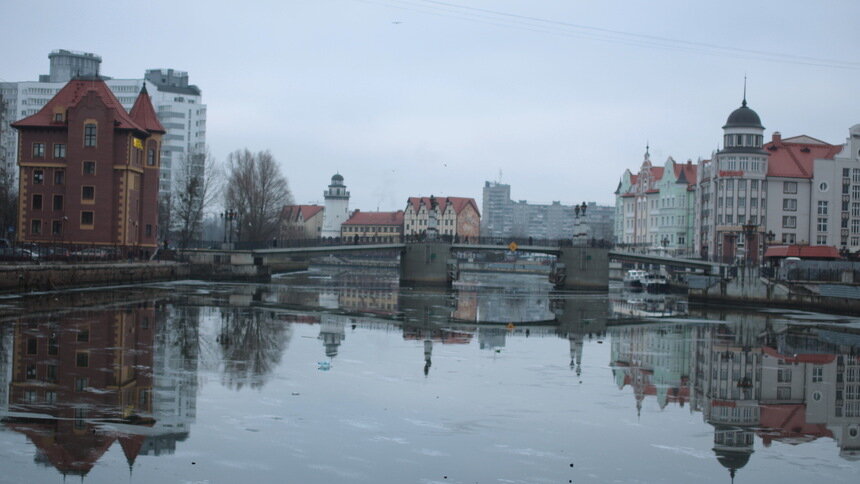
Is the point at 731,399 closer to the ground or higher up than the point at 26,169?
closer to the ground

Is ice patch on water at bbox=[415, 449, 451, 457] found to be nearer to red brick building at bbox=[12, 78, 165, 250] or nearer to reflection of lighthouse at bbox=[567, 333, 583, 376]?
reflection of lighthouse at bbox=[567, 333, 583, 376]

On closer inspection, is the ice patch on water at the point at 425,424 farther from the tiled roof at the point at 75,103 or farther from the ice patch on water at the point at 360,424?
the tiled roof at the point at 75,103

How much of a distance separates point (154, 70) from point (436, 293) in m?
110

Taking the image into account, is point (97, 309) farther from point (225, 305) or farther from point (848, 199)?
point (848, 199)

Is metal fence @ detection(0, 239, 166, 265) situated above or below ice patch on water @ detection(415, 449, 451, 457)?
above

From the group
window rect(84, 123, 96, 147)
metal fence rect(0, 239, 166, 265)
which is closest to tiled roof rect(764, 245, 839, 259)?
metal fence rect(0, 239, 166, 265)

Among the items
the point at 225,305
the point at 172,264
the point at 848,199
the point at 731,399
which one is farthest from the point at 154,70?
the point at 731,399

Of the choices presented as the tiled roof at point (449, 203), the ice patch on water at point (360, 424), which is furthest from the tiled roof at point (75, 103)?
the tiled roof at point (449, 203)

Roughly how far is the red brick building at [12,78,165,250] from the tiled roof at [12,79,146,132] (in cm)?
8

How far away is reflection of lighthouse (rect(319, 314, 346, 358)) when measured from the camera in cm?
3160

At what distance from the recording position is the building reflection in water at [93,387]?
53.3 feet

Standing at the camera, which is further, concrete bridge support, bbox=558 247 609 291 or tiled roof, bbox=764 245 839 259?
concrete bridge support, bbox=558 247 609 291

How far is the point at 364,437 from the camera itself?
1772 cm

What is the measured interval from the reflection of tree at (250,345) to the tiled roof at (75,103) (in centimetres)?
2966
